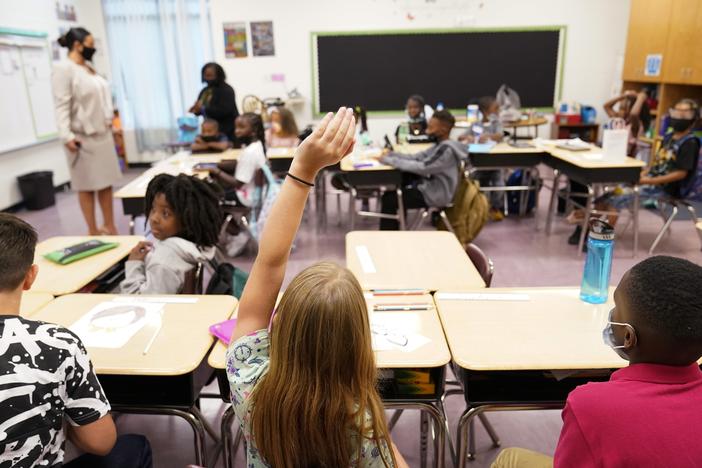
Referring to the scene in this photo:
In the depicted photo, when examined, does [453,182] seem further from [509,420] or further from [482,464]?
[482,464]

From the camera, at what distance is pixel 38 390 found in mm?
1106

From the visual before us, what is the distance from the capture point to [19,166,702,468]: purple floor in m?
2.20

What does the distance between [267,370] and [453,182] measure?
128 inches

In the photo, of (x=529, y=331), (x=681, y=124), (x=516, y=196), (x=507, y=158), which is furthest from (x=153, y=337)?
(x=516, y=196)

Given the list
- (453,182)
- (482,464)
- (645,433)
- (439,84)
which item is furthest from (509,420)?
(439,84)

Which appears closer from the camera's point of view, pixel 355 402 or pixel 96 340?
pixel 355 402

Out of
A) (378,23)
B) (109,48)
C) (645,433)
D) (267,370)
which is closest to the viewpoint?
(645,433)

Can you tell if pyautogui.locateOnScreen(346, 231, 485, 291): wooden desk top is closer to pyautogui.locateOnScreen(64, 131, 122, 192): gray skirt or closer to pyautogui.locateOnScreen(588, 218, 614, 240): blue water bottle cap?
pyautogui.locateOnScreen(588, 218, 614, 240): blue water bottle cap

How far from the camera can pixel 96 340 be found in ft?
5.42

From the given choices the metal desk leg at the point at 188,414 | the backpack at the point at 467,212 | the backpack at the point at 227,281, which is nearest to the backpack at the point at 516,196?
the backpack at the point at 467,212

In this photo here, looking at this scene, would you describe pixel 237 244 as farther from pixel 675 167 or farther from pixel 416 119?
pixel 675 167

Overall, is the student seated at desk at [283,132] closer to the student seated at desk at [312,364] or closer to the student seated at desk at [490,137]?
the student seated at desk at [490,137]

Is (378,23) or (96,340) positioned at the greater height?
(378,23)

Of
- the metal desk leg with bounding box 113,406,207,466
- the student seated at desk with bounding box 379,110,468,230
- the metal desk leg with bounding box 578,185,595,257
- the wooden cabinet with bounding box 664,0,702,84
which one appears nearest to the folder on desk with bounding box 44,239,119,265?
the metal desk leg with bounding box 113,406,207,466
